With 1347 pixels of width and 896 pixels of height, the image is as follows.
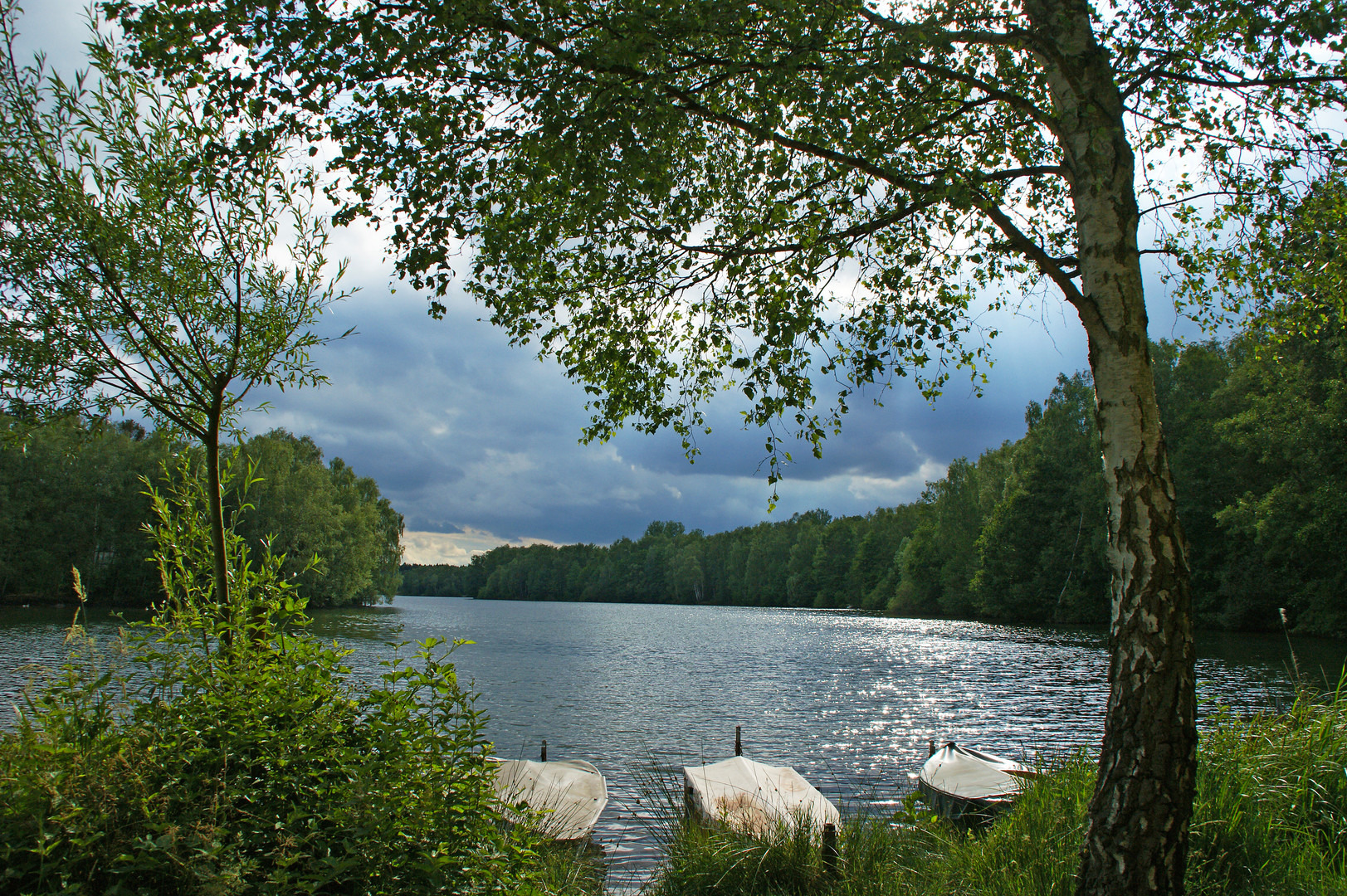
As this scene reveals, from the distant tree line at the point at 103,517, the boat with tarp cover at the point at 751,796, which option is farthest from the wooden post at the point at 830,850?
the distant tree line at the point at 103,517

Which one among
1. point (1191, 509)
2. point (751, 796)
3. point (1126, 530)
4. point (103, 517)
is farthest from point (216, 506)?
point (103, 517)

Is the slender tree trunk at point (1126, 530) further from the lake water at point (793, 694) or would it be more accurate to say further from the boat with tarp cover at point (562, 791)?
the boat with tarp cover at point (562, 791)

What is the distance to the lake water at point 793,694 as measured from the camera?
17.1 metres

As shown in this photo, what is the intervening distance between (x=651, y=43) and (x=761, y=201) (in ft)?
7.56

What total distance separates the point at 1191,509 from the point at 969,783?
47.0 m

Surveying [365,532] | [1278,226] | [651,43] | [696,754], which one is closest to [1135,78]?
[1278,226]

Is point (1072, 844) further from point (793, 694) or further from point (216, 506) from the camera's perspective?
point (793, 694)

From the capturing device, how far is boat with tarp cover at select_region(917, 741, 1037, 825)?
1028 cm

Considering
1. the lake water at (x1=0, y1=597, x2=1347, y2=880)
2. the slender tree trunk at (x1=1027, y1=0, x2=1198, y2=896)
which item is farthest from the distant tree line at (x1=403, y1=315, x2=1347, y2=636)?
the lake water at (x1=0, y1=597, x2=1347, y2=880)

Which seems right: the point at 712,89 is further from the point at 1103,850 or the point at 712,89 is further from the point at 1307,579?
the point at 1307,579

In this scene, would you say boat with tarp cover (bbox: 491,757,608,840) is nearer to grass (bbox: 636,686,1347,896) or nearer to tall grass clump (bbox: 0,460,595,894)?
grass (bbox: 636,686,1347,896)

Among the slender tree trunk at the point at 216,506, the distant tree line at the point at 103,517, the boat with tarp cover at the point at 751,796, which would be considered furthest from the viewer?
the distant tree line at the point at 103,517

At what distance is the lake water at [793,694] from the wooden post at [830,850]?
1.97 metres

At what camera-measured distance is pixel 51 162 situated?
17.6ft
